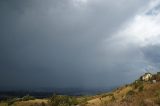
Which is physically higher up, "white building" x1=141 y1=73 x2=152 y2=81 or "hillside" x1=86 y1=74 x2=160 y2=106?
"white building" x1=141 y1=73 x2=152 y2=81

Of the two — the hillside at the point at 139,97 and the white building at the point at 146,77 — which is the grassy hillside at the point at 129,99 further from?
the white building at the point at 146,77

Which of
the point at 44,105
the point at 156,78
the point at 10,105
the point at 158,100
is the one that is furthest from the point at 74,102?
the point at 158,100

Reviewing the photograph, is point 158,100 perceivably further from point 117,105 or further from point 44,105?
point 44,105

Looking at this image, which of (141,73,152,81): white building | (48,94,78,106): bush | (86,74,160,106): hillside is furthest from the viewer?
(141,73,152,81): white building

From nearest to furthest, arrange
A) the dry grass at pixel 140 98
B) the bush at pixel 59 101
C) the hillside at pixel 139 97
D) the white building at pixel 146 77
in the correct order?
the dry grass at pixel 140 98
the hillside at pixel 139 97
the bush at pixel 59 101
the white building at pixel 146 77

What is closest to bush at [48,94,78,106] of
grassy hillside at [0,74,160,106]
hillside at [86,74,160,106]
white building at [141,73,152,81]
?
grassy hillside at [0,74,160,106]

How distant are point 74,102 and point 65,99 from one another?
125 cm

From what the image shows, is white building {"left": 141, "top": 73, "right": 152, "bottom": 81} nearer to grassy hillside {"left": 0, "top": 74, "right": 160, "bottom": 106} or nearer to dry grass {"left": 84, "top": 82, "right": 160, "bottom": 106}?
grassy hillside {"left": 0, "top": 74, "right": 160, "bottom": 106}

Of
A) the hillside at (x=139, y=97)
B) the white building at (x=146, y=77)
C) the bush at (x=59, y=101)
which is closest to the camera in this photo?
the hillside at (x=139, y=97)

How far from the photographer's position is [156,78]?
152 feet

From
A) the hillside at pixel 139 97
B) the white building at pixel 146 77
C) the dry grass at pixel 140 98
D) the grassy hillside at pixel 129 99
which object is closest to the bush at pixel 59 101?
the grassy hillside at pixel 129 99

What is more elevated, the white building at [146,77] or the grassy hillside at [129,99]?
the white building at [146,77]

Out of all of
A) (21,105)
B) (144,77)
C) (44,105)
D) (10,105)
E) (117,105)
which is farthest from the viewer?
(144,77)

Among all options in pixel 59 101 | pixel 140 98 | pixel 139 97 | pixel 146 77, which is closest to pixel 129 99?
pixel 140 98
